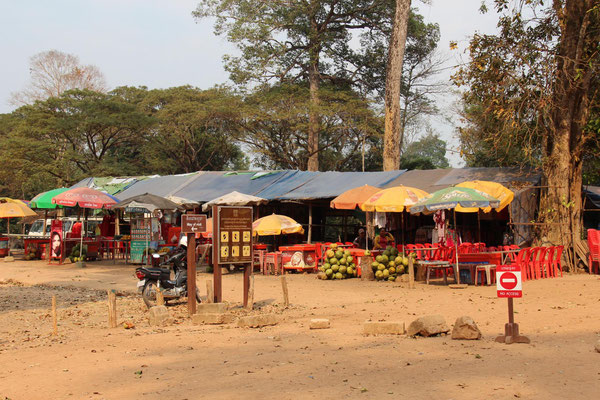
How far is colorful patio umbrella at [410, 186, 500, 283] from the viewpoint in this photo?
14.6 m

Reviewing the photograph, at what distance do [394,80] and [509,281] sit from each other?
730 inches

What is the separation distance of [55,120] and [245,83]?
11.0 meters

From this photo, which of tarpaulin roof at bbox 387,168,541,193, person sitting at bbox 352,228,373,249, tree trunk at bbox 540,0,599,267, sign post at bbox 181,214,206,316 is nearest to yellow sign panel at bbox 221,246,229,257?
sign post at bbox 181,214,206,316

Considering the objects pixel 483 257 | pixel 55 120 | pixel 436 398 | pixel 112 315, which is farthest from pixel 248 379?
pixel 55 120

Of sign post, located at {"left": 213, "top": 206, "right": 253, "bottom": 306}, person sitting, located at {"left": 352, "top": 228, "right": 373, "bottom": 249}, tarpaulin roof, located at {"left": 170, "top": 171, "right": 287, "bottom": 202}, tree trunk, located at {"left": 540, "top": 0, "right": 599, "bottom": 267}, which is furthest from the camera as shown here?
tarpaulin roof, located at {"left": 170, "top": 171, "right": 287, "bottom": 202}

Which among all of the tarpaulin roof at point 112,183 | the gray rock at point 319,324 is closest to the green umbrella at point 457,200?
the gray rock at point 319,324

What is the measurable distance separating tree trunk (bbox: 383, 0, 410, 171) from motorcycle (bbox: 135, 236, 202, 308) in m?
13.6

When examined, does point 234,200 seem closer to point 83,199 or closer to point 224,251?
point 83,199

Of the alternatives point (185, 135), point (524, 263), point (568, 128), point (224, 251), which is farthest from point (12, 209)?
point (568, 128)

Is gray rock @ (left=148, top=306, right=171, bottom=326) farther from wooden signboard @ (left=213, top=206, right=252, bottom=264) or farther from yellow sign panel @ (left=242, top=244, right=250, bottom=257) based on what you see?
yellow sign panel @ (left=242, top=244, right=250, bottom=257)

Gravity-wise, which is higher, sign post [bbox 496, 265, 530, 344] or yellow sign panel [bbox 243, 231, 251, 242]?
yellow sign panel [bbox 243, 231, 251, 242]

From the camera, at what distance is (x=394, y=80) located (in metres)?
25.4

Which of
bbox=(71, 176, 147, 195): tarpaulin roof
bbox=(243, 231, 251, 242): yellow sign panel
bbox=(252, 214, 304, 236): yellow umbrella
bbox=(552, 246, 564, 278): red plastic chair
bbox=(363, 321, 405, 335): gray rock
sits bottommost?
bbox=(363, 321, 405, 335): gray rock

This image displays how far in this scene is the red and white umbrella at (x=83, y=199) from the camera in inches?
874
